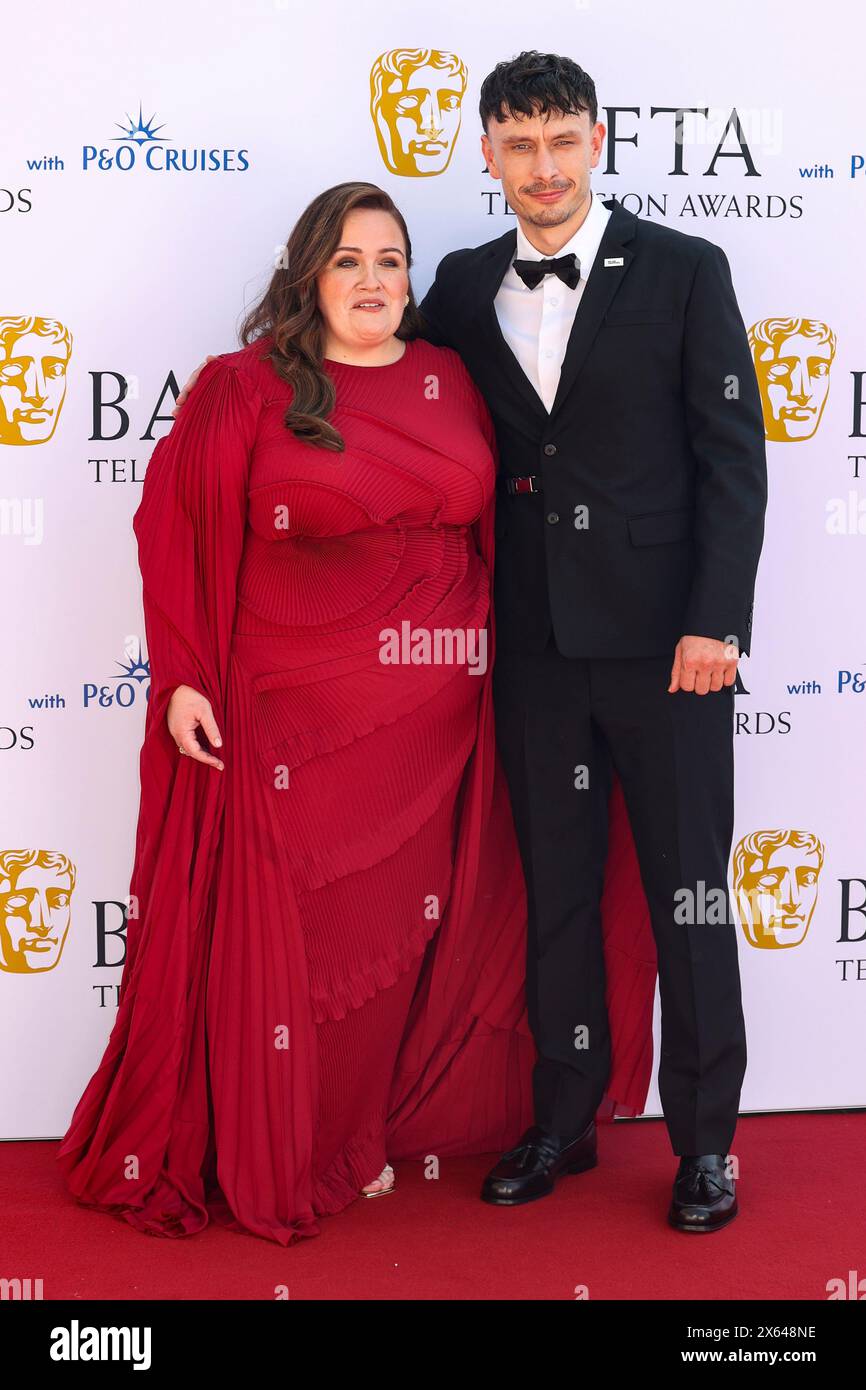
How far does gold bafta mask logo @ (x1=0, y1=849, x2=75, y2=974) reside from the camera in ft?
9.42

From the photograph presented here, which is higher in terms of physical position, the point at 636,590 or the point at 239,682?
the point at 636,590

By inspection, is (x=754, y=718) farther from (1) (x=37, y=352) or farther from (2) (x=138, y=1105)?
(1) (x=37, y=352)

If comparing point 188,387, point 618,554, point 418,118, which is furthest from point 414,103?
point 618,554

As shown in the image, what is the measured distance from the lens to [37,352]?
2773mm

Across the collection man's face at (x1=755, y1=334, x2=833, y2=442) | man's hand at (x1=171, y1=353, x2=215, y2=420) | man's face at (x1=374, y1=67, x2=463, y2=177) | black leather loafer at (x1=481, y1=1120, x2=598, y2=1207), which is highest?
man's face at (x1=374, y1=67, x2=463, y2=177)

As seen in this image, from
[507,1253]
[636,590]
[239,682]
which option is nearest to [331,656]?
[239,682]

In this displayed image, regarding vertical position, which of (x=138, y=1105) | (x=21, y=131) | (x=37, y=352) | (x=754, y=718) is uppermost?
(x=21, y=131)

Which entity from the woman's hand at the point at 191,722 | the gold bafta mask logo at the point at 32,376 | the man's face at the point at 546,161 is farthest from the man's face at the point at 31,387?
the man's face at the point at 546,161

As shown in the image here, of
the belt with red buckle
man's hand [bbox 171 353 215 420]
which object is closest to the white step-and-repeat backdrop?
man's hand [bbox 171 353 215 420]

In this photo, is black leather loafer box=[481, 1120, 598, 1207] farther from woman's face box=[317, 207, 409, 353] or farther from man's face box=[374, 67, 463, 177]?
man's face box=[374, 67, 463, 177]

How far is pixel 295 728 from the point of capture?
2484 mm

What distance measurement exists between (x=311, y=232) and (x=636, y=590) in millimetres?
819

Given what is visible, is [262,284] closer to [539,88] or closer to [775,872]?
[539,88]

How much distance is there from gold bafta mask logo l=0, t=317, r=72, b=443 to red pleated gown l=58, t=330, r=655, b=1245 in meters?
0.46
